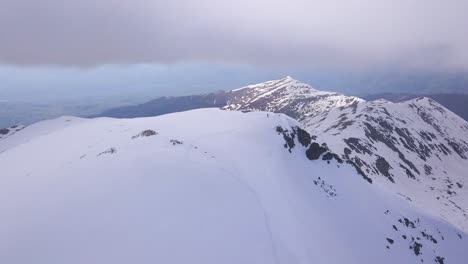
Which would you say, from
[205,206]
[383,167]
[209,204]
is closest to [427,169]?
[383,167]

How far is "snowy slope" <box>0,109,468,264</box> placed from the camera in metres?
29.0

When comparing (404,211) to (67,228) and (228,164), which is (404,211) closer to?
(228,164)

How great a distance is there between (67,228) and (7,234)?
5.39 m

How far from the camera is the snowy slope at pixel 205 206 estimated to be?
28969 mm

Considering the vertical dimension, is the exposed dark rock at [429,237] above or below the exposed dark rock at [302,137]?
below

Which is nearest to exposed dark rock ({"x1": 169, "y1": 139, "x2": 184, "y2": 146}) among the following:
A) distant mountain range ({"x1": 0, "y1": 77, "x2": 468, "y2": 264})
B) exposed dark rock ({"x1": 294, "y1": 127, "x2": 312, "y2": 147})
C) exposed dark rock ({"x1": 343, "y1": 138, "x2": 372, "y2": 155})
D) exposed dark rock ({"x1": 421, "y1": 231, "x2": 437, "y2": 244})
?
distant mountain range ({"x1": 0, "y1": 77, "x2": 468, "y2": 264})

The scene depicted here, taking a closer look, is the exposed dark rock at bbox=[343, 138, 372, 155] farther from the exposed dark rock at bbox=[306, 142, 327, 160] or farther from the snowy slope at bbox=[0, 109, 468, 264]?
the exposed dark rock at bbox=[306, 142, 327, 160]

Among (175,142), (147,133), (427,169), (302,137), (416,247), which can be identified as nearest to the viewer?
(175,142)

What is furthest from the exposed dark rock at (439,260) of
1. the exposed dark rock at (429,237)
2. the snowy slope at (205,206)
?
the exposed dark rock at (429,237)

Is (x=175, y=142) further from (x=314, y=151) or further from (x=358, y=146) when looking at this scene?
(x=358, y=146)

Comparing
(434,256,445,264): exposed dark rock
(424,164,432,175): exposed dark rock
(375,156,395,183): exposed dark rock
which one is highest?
(434,256,445,264): exposed dark rock

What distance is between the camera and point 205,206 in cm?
3397

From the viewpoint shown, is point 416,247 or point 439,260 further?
point 439,260

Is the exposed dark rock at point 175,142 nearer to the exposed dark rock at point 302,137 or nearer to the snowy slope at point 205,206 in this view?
the snowy slope at point 205,206
